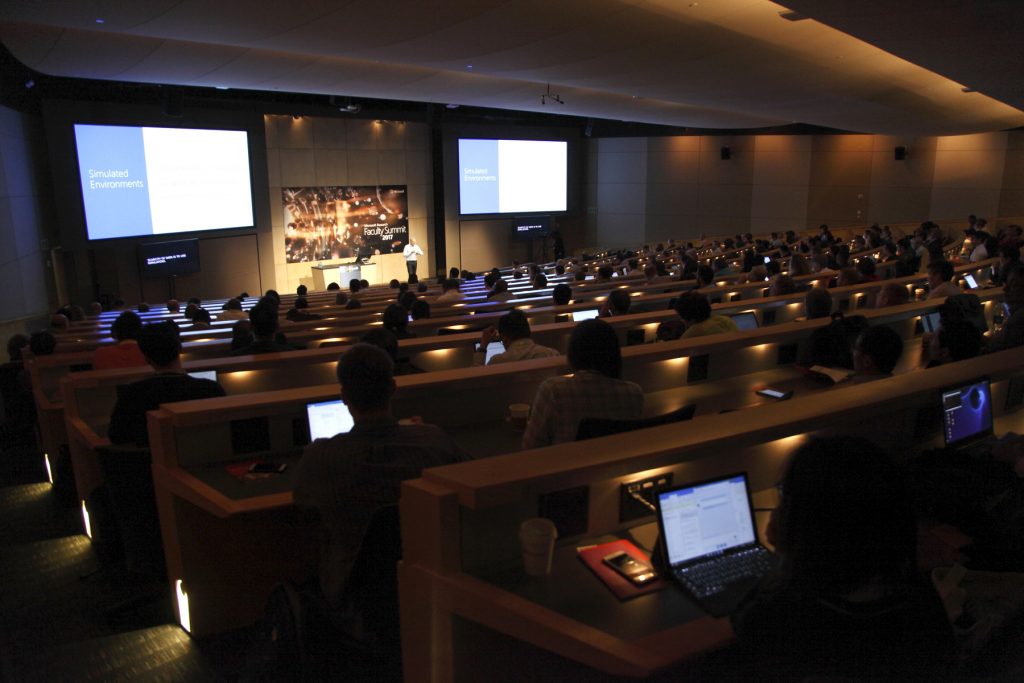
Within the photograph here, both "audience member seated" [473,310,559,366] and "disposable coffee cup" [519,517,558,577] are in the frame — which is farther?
"audience member seated" [473,310,559,366]

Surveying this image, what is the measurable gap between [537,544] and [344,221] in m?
16.7

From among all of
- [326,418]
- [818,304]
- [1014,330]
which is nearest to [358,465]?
[326,418]

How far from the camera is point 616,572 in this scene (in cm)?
203

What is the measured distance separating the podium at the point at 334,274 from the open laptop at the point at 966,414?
49.3ft

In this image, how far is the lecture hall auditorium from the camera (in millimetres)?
1959

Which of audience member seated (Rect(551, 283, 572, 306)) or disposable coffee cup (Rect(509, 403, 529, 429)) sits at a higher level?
audience member seated (Rect(551, 283, 572, 306))

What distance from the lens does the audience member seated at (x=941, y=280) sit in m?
6.47

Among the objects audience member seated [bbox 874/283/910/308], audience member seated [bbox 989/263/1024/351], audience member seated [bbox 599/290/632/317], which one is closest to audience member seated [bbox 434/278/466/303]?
audience member seated [bbox 599/290/632/317]

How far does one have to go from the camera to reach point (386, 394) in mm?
2496

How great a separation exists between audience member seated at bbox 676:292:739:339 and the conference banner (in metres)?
13.7

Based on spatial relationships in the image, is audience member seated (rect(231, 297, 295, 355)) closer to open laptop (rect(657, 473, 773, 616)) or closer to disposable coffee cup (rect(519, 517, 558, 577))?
disposable coffee cup (rect(519, 517, 558, 577))

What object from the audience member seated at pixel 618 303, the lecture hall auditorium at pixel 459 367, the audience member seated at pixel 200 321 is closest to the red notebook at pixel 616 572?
the lecture hall auditorium at pixel 459 367

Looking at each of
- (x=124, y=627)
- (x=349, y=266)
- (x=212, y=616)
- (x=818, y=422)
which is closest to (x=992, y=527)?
(x=818, y=422)

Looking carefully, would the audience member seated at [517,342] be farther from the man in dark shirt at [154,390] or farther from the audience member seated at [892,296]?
the audience member seated at [892,296]
